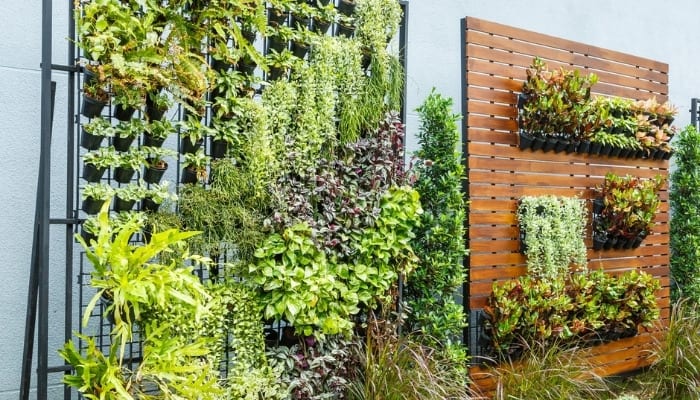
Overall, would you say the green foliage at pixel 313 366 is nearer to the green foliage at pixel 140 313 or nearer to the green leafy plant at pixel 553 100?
the green foliage at pixel 140 313

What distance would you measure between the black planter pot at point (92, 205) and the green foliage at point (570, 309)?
8.30 ft

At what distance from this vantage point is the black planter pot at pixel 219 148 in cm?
340

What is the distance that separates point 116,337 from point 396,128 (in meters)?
1.91

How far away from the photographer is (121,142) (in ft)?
10.2

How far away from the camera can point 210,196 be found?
10.9 feet

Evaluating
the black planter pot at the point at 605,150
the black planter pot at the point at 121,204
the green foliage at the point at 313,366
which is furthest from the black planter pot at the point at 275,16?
the black planter pot at the point at 605,150

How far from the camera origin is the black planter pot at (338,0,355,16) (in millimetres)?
3842

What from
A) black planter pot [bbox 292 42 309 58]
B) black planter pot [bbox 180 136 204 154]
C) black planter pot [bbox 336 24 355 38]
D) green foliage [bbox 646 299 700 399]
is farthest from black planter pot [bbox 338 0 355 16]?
green foliage [bbox 646 299 700 399]

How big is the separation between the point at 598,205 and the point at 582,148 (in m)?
0.48

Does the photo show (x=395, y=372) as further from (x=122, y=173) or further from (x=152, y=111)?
(x=152, y=111)

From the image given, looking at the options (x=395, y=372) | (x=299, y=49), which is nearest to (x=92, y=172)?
(x=299, y=49)

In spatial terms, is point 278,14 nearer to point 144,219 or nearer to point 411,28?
Result: point 144,219

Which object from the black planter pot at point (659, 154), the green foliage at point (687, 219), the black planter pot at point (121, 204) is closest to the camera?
the black planter pot at point (121, 204)

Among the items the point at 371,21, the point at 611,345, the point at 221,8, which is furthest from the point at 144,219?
the point at 611,345
